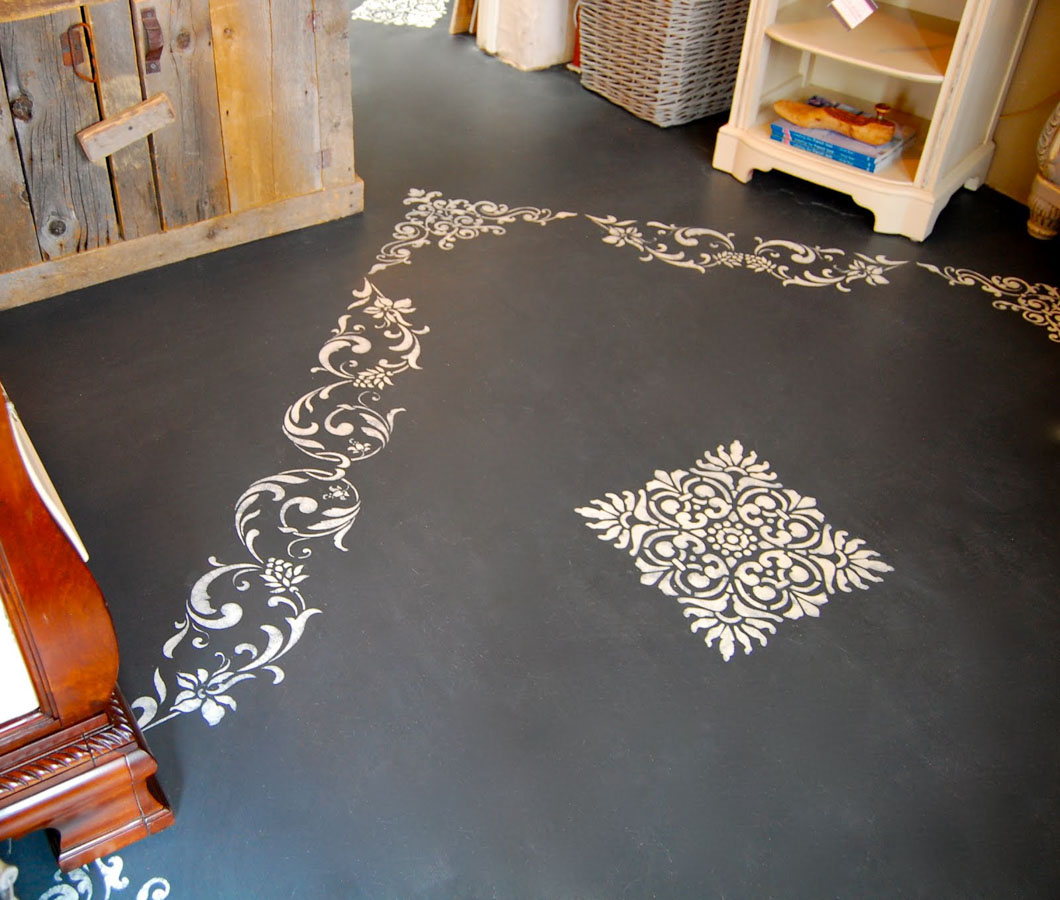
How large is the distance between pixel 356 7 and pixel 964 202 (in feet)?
8.38

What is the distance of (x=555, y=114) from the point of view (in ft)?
10.7

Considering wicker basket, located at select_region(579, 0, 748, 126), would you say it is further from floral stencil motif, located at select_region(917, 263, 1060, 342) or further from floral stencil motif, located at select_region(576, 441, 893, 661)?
floral stencil motif, located at select_region(576, 441, 893, 661)

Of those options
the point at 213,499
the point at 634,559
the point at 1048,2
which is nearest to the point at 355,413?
the point at 213,499

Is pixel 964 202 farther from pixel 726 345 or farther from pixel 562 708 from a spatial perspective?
pixel 562 708

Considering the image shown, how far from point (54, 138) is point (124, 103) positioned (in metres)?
0.16

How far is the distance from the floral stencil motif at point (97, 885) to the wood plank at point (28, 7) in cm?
143

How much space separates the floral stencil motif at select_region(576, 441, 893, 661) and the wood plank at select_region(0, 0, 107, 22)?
135 cm

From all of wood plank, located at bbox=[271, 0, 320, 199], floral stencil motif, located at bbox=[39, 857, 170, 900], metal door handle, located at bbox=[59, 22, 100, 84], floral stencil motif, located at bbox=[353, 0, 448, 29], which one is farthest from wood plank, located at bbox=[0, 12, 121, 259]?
floral stencil motif, located at bbox=[353, 0, 448, 29]

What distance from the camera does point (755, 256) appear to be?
2.60 m

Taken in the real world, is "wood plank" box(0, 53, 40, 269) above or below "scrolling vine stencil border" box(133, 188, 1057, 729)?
above

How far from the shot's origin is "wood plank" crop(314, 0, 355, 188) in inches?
90.8

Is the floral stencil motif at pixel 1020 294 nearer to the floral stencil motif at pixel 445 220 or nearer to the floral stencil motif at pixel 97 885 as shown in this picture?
the floral stencil motif at pixel 445 220

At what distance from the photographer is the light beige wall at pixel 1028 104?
9.00 ft

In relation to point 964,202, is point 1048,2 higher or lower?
higher
